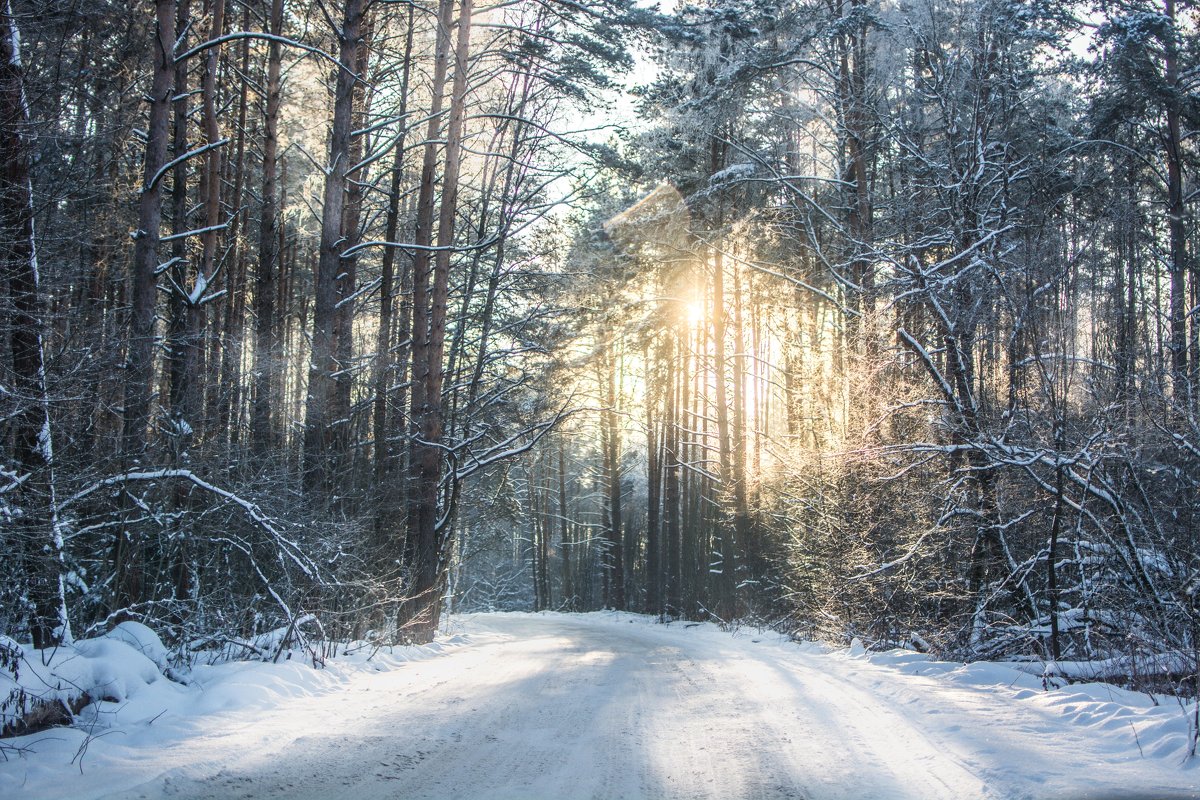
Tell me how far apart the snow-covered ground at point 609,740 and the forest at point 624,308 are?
48.7 inches

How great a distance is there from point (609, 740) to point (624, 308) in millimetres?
18886

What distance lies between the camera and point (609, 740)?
206 inches

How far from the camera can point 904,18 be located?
12.2m

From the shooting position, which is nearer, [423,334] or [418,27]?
[423,334]

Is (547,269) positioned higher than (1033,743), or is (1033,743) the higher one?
(547,269)

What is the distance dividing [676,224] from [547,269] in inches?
227

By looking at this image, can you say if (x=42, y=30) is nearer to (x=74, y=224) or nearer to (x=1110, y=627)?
(x=74, y=224)

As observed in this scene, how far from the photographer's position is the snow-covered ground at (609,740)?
4086mm

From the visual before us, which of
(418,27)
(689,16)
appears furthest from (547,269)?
(689,16)

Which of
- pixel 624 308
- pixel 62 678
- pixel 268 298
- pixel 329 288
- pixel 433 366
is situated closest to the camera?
pixel 62 678

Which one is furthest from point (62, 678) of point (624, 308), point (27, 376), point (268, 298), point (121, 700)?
point (624, 308)

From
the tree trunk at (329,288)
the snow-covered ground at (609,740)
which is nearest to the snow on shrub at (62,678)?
the snow-covered ground at (609,740)

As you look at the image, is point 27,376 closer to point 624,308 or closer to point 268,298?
point 268,298

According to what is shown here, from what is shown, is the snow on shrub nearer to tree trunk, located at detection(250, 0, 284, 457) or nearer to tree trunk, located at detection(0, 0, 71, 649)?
tree trunk, located at detection(0, 0, 71, 649)
